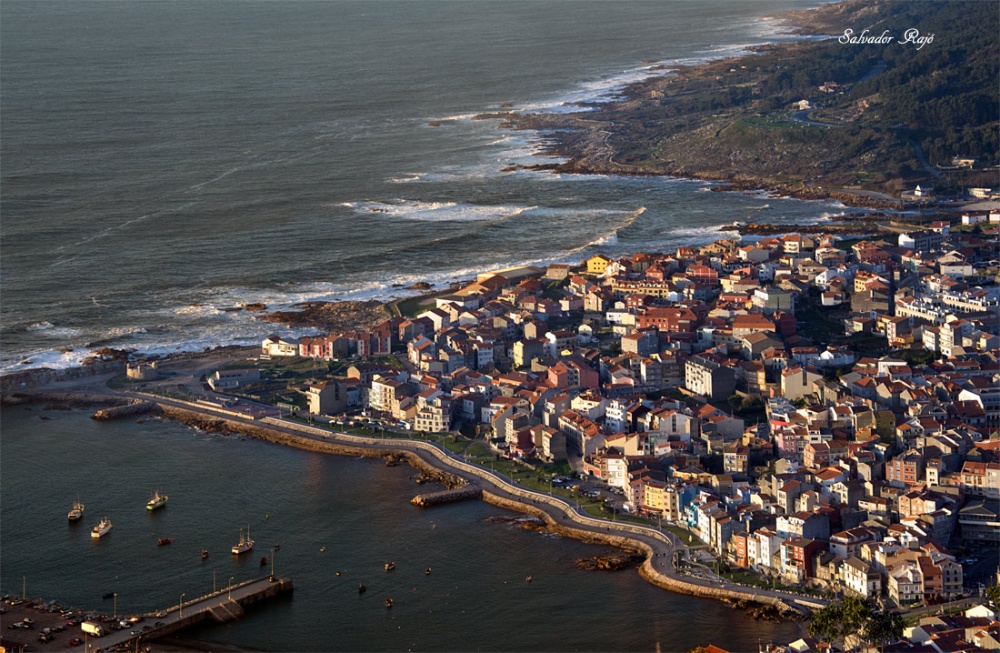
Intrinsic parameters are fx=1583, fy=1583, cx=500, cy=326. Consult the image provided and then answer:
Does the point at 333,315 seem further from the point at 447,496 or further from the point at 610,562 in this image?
the point at 610,562

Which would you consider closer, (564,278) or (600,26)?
(564,278)

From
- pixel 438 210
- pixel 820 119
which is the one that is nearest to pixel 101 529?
pixel 438 210

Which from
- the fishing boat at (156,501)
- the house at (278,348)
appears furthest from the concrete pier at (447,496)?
the house at (278,348)

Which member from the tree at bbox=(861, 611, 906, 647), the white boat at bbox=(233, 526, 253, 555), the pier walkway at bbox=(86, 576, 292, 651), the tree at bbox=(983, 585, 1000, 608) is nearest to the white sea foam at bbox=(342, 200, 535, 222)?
the white boat at bbox=(233, 526, 253, 555)

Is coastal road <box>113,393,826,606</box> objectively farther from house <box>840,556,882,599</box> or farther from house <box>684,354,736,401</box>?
house <box>684,354,736,401</box>

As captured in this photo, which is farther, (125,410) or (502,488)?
(125,410)

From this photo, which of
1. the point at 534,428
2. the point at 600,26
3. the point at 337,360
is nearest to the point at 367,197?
the point at 337,360

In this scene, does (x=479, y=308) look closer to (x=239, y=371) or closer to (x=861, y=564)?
(x=239, y=371)
